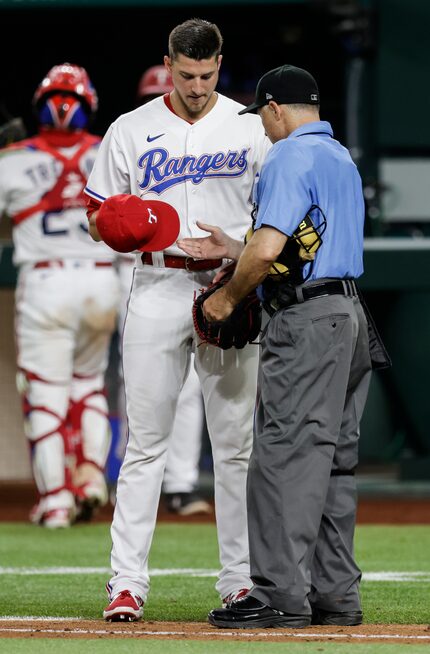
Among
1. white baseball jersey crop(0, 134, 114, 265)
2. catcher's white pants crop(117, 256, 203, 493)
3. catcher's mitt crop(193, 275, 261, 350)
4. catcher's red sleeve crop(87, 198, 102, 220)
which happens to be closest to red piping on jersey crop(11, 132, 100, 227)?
white baseball jersey crop(0, 134, 114, 265)

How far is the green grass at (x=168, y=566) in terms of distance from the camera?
17.7 ft

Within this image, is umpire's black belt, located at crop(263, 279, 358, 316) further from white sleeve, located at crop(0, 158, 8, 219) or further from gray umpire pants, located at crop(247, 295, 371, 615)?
white sleeve, located at crop(0, 158, 8, 219)

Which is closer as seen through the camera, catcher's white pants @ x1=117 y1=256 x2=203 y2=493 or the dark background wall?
catcher's white pants @ x1=117 y1=256 x2=203 y2=493

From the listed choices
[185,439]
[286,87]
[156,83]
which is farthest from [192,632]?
[156,83]

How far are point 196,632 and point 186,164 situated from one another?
1716 millimetres

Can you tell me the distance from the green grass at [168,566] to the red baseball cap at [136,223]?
137cm


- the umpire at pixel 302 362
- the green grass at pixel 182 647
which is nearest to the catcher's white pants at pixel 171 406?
the umpire at pixel 302 362

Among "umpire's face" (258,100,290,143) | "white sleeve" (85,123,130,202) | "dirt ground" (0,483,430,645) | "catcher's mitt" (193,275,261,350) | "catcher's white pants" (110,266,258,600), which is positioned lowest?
"dirt ground" (0,483,430,645)

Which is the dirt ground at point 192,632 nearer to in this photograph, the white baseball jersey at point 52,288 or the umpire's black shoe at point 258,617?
the umpire's black shoe at point 258,617

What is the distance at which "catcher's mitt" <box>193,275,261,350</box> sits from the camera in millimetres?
4953

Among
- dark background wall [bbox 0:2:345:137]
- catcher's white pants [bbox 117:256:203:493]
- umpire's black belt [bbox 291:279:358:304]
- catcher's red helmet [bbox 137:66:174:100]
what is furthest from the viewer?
dark background wall [bbox 0:2:345:137]

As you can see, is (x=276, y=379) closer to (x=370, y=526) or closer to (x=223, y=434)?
(x=223, y=434)

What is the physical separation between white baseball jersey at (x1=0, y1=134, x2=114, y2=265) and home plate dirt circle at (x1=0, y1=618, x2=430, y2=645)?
3.86m

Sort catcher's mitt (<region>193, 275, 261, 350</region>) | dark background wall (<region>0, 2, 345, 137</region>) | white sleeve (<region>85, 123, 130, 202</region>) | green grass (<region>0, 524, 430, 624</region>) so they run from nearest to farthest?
catcher's mitt (<region>193, 275, 261, 350</region>)
white sleeve (<region>85, 123, 130, 202</region>)
green grass (<region>0, 524, 430, 624</region>)
dark background wall (<region>0, 2, 345, 137</region>)
